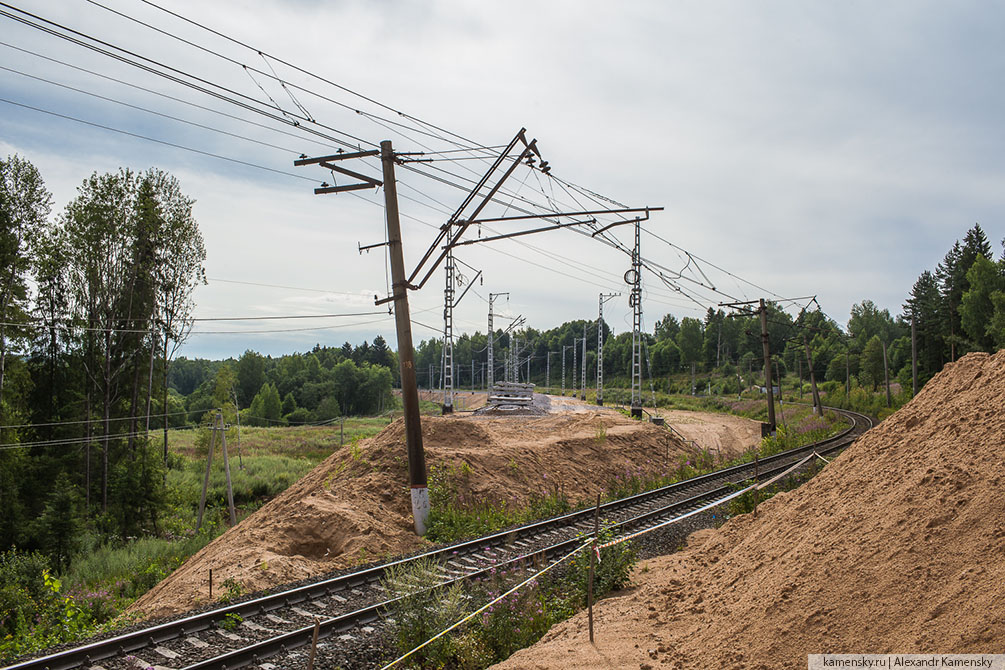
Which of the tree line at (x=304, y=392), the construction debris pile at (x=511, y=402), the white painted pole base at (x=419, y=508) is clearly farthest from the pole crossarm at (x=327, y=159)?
the tree line at (x=304, y=392)

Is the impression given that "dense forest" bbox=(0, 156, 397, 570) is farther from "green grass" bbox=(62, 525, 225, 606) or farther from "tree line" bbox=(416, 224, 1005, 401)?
"tree line" bbox=(416, 224, 1005, 401)

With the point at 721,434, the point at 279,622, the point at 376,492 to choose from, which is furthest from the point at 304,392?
the point at 279,622

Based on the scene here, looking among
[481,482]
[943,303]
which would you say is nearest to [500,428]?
[481,482]

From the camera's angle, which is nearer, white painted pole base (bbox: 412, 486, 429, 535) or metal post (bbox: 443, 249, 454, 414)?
white painted pole base (bbox: 412, 486, 429, 535)

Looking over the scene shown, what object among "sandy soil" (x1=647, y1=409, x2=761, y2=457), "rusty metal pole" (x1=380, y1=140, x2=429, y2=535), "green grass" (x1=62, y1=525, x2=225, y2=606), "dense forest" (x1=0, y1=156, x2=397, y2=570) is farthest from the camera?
"sandy soil" (x1=647, y1=409, x2=761, y2=457)

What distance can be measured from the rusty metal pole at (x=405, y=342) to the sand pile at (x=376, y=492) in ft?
2.80

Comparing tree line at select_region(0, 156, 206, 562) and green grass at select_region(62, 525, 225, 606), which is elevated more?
tree line at select_region(0, 156, 206, 562)

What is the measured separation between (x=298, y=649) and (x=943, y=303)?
75.0 metres

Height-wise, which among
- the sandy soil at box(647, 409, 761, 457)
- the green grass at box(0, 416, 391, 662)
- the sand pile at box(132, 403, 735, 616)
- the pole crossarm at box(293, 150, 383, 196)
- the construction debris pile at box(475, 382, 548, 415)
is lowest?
the green grass at box(0, 416, 391, 662)

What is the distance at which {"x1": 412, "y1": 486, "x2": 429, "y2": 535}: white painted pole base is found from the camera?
13258 mm

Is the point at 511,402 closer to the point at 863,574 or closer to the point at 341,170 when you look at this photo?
the point at 341,170

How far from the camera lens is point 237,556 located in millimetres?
11133

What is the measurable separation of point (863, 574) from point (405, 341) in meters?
10.00

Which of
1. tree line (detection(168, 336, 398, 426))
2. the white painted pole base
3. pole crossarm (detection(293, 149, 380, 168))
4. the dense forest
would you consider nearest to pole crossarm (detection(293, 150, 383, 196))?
pole crossarm (detection(293, 149, 380, 168))
